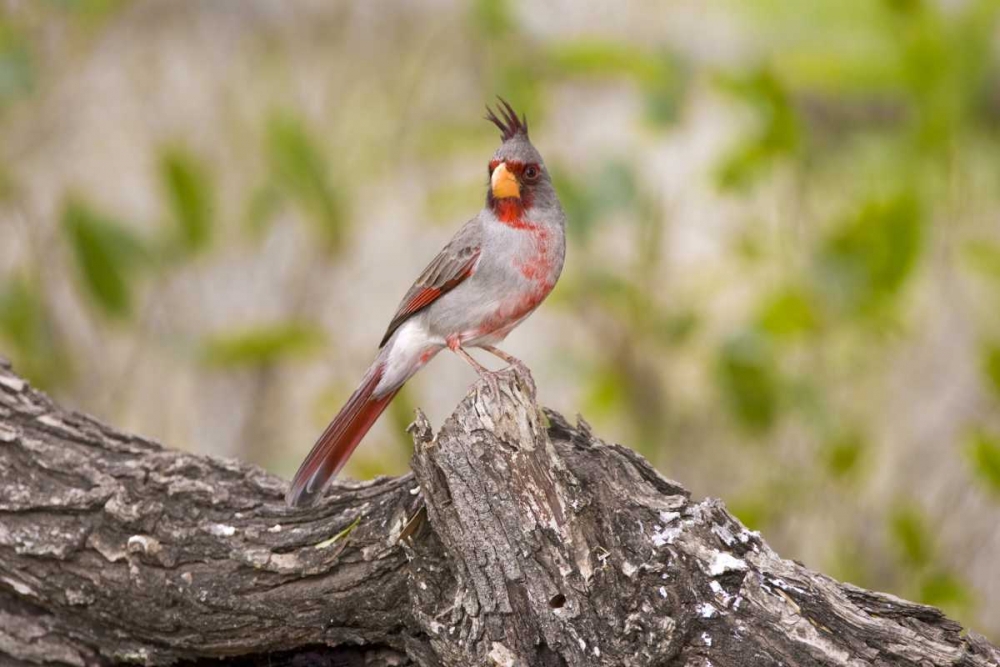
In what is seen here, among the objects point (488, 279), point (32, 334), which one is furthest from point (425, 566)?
point (32, 334)

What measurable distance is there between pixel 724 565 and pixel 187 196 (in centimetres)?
270

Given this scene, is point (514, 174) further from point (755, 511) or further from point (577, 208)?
point (755, 511)

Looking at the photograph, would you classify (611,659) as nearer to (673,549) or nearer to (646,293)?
(673,549)

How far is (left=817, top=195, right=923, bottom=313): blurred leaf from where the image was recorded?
3.88 meters

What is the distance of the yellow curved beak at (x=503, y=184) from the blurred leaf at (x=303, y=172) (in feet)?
4.55

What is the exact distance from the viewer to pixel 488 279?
317 centimetres

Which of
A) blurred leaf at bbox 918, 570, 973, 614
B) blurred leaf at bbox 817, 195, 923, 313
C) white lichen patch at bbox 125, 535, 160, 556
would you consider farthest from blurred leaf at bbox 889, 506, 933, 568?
white lichen patch at bbox 125, 535, 160, 556

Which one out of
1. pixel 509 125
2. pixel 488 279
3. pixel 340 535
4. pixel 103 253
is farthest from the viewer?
pixel 103 253

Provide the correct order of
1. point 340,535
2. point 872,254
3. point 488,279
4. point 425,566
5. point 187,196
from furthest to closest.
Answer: point 187,196 → point 872,254 → point 488,279 → point 340,535 → point 425,566

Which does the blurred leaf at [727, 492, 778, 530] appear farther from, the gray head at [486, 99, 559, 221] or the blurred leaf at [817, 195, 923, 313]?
the gray head at [486, 99, 559, 221]

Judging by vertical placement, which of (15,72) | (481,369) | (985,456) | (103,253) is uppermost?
(15,72)

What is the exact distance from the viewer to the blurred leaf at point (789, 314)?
168 inches

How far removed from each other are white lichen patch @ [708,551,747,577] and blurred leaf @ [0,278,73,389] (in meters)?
2.96

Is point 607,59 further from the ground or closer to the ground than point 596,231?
further from the ground
